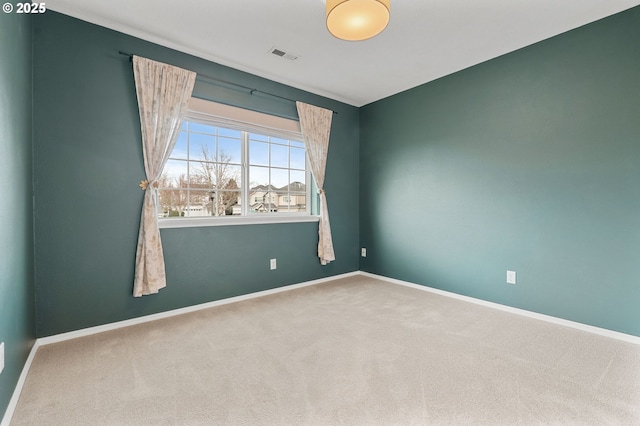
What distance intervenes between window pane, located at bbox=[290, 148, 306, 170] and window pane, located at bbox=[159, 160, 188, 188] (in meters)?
1.41

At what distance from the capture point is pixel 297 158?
13.5ft

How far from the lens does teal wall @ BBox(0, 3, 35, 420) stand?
149 cm

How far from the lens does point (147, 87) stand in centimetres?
272

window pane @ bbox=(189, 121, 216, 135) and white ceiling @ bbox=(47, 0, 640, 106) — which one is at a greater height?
white ceiling @ bbox=(47, 0, 640, 106)

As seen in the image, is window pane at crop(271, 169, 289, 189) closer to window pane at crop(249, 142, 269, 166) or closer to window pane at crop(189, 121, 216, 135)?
window pane at crop(249, 142, 269, 166)

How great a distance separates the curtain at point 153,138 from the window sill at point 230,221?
20 centimetres

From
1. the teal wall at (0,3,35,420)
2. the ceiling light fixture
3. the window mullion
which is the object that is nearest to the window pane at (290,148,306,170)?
the window mullion

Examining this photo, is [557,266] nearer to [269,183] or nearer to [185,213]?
[269,183]

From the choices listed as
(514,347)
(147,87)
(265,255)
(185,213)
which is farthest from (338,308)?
(147,87)

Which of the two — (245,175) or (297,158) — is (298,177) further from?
(245,175)

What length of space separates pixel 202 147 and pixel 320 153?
1533 mm

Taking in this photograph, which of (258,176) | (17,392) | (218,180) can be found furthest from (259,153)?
(17,392)

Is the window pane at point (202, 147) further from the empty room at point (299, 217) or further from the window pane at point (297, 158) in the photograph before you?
the window pane at point (297, 158)

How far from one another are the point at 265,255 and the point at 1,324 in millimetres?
2385
